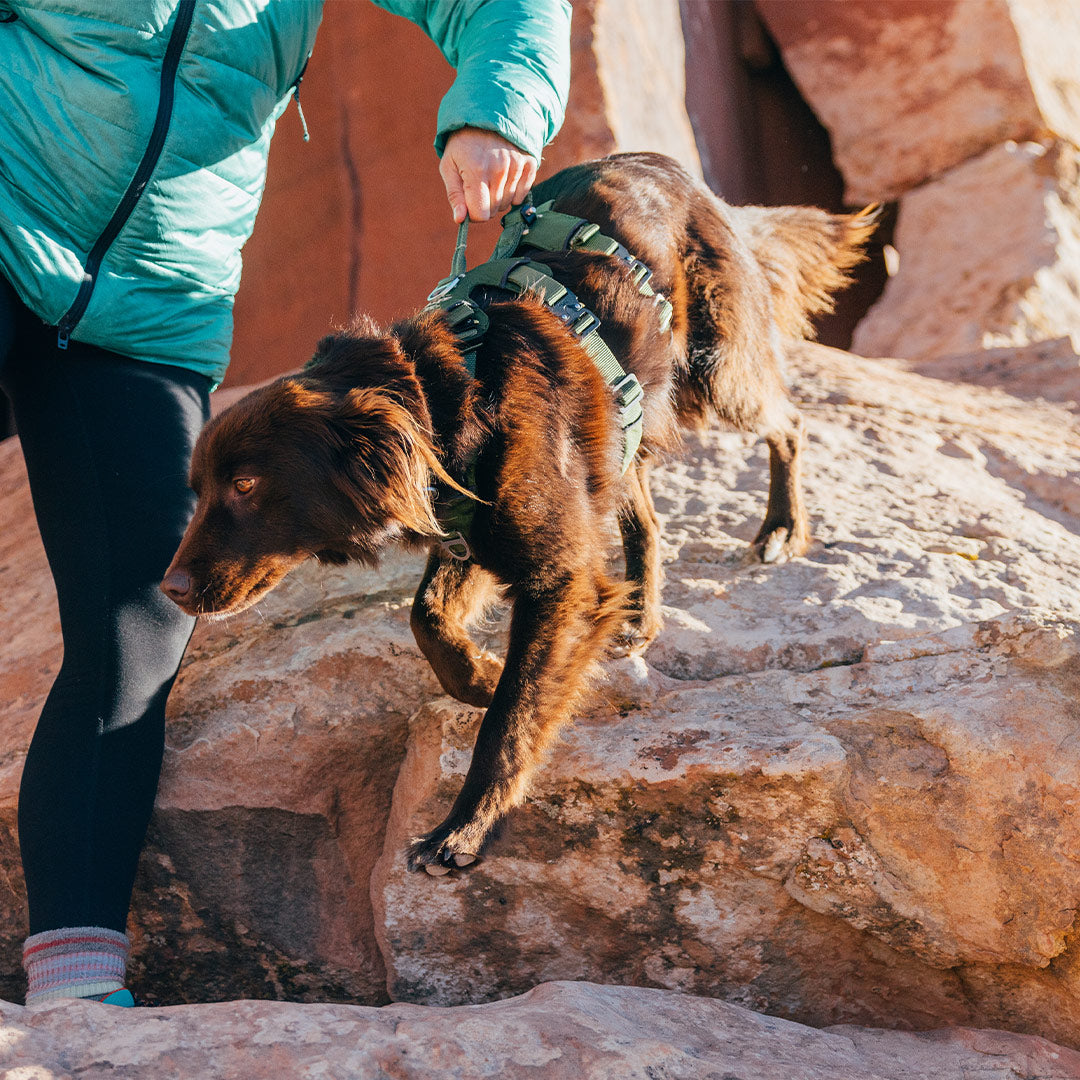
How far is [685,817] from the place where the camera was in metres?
2.06

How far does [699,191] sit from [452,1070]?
7.70ft

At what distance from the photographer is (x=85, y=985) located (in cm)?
180

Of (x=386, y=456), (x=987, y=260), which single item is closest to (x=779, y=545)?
(x=386, y=456)

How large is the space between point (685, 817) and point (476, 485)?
0.80 metres

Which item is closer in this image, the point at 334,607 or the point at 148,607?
the point at 148,607

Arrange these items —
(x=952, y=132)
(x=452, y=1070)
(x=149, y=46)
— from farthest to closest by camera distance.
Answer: (x=952, y=132)
(x=149, y=46)
(x=452, y=1070)

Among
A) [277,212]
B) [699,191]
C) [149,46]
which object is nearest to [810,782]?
[699,191]

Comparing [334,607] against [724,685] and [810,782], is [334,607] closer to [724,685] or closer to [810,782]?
[724,685]

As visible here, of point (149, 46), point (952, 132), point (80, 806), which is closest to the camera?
point (80, 806)

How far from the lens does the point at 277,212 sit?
22.3 ft

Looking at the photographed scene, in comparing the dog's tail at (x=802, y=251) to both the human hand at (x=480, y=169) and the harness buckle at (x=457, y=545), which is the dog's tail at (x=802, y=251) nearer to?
the human hand at (x=480, y=169)

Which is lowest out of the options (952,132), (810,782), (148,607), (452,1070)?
(452,1070)

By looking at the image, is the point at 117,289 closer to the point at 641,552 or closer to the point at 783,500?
the point at 641,552

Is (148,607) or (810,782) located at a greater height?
(148,607)
